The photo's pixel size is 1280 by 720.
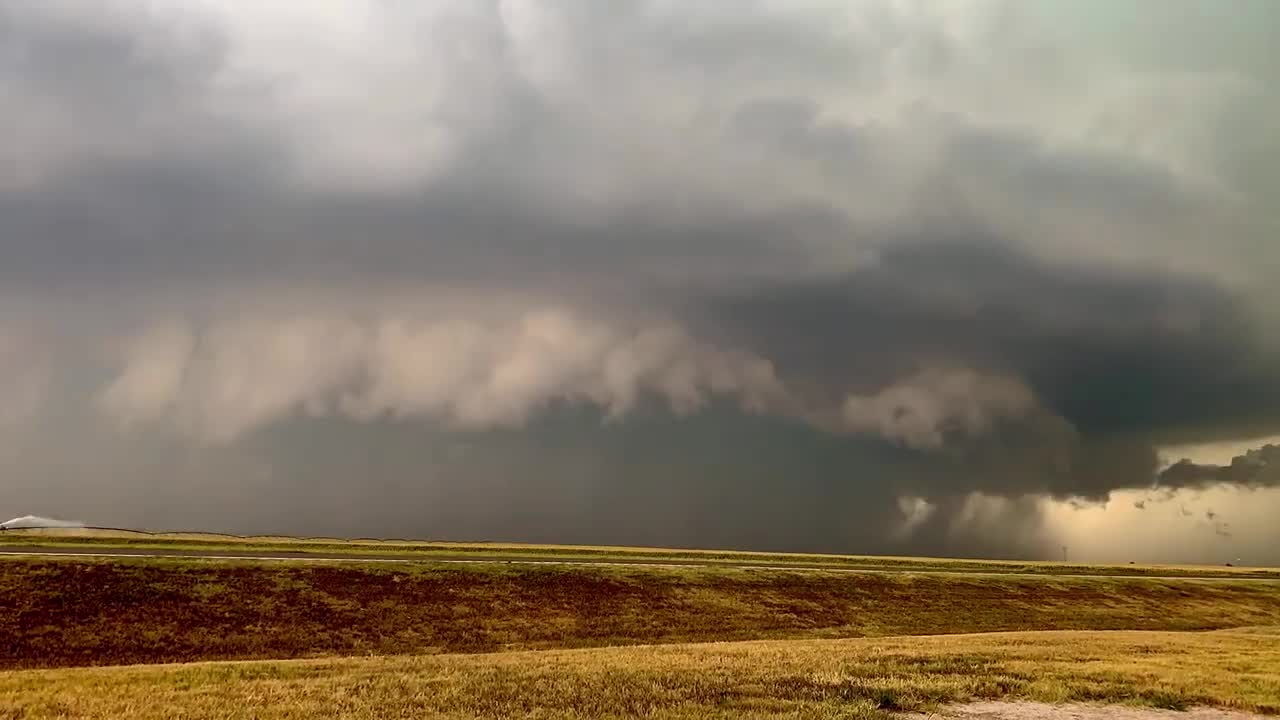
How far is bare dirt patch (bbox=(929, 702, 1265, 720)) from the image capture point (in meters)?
19.1

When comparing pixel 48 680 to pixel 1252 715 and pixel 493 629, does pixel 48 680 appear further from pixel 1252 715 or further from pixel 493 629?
pixel 1252 715

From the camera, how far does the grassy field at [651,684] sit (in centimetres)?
1816

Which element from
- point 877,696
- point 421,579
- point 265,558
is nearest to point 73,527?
point 265,558

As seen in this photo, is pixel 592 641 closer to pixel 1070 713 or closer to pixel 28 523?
pixel 1070 713

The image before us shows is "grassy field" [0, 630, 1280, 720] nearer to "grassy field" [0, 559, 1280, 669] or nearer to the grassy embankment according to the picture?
the grassy embankment

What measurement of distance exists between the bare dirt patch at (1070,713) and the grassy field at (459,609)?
1166 inches

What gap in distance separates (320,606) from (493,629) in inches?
423

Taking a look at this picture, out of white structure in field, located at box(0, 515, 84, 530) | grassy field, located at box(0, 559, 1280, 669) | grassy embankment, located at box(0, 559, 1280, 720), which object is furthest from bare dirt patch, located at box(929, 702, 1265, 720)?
white structure in field, located at box(0, 515, 84, 530)

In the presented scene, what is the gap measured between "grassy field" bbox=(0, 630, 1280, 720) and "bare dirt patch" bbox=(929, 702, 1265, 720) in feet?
2.13

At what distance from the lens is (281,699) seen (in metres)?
19.1

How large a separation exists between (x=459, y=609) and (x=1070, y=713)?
39482 millimetres

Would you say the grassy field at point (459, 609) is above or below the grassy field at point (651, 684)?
below

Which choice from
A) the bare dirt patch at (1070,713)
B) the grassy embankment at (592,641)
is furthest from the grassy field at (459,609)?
the bare dirt patch at (1070,713)

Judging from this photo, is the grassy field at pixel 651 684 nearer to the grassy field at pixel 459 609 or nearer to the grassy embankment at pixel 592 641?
the grassy embankment at pixel 592 641
